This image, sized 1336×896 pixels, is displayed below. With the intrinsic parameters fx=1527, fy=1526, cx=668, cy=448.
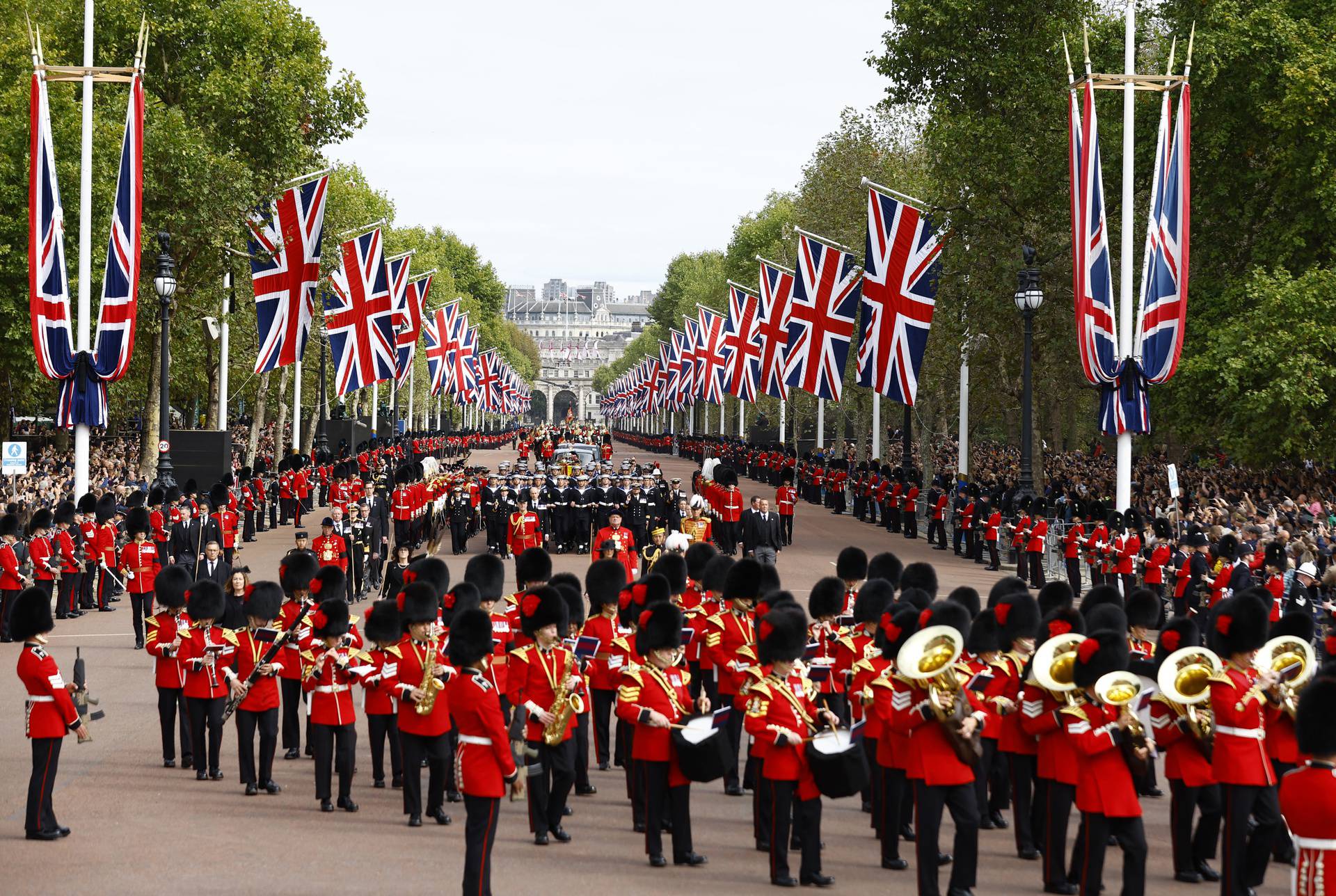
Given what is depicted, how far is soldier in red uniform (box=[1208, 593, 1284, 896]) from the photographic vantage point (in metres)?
8.46

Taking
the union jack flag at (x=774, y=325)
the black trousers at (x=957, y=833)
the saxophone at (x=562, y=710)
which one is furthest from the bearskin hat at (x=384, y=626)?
the union jack flag at (x=774, y=325)

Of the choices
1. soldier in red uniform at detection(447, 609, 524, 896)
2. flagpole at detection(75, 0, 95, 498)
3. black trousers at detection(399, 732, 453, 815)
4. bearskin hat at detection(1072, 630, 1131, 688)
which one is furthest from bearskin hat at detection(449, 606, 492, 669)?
flagpole at detection(75, 0, 95, 498)

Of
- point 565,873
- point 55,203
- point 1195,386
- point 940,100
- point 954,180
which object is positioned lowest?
point 565,873

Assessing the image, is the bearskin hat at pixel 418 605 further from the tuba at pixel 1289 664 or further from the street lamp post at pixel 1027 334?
the street lamp post at pixel 1027 334

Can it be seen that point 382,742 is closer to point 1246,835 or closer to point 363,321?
→ point 1246,835

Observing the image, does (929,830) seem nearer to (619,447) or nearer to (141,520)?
(141,520)

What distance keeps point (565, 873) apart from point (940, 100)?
31.4m

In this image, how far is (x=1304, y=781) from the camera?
265 inches

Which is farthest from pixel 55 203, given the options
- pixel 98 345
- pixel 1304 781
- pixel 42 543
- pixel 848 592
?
pixel 1304 781

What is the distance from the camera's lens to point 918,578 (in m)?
12.4

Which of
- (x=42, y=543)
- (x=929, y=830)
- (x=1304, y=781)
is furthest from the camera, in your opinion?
(x=42, y=543)

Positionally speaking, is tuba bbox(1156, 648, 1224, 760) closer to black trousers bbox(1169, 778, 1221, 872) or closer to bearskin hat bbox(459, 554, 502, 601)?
black trousers bbox(1169, 778, 1221, 872)

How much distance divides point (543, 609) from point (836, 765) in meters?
2.21

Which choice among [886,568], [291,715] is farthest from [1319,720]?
[291,715]
